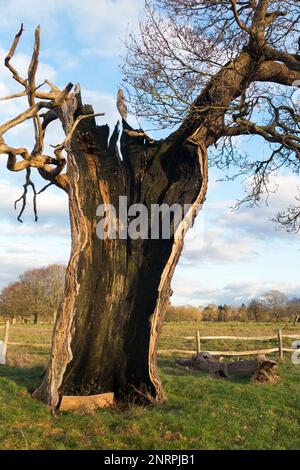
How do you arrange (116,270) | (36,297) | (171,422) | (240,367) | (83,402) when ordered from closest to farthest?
1. (171,422)
2. (83,402)
3. (116,270)
4. (240,367)
5. (36,297)

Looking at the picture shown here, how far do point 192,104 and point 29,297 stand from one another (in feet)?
159

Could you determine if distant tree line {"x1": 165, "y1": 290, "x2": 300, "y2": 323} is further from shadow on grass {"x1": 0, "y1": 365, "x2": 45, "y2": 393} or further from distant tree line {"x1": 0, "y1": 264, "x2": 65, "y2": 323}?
shadow on grass {"x1": 0, "y1": 365, "x2": 45, "y2": 393}

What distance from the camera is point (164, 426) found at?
6.86m

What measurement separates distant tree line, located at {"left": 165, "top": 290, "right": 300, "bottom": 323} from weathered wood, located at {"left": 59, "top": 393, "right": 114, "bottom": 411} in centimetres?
4674

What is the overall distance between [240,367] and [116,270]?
20.6 ft

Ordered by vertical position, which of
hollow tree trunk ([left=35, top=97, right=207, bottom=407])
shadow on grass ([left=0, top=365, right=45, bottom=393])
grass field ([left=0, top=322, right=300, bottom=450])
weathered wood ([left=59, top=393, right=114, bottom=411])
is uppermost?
hollow tree trunk ([left=35, top=97, right=207, bottom=407])

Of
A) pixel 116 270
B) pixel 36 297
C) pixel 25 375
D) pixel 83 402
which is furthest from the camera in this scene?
pixel 36 297

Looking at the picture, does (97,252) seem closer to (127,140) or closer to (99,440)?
(127,140)

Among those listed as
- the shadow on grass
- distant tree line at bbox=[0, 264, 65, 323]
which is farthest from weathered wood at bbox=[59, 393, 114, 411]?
distant tree line at bbox=[0, 264, 65, 323]

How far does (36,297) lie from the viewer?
54.0m
